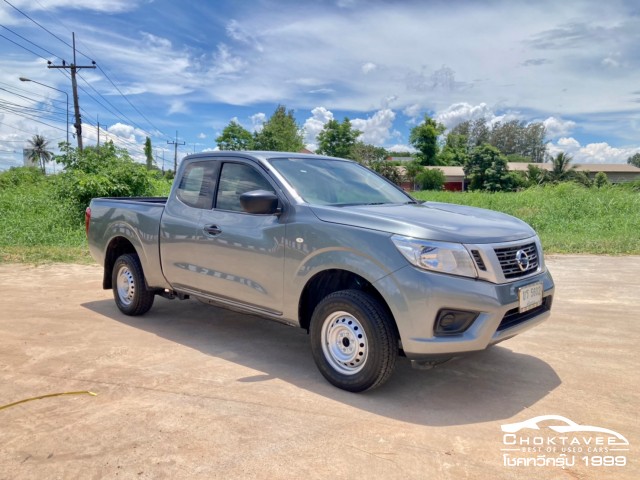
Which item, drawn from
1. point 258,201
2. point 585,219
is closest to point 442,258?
point 258,201

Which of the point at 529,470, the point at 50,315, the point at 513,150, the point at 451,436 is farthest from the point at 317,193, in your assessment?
the point at 513,150

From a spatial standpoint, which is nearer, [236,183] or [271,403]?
[271,403]

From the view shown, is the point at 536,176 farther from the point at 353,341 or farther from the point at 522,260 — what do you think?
the point at 353,341

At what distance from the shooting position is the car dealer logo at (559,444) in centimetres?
288

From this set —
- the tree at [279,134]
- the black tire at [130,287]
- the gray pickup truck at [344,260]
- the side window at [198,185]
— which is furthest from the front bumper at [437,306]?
the tree at [279,134]

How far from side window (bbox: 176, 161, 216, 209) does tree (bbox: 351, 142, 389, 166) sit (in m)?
55.8

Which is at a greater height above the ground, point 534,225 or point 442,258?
point 442,258

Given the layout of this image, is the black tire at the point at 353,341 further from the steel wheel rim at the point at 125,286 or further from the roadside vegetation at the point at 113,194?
the roadside vegetation at the point at 113,194

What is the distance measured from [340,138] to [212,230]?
59.5 metres

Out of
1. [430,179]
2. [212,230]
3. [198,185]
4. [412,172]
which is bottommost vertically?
[212,230]

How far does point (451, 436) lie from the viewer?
3.16m

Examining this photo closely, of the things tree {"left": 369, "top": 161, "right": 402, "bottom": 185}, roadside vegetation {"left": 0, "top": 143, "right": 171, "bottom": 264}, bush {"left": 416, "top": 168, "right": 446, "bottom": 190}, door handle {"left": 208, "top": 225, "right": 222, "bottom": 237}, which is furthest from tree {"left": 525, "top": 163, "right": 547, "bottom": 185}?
door handle {"left": 208, "top": 225, "right": 222, "bottom": 237}

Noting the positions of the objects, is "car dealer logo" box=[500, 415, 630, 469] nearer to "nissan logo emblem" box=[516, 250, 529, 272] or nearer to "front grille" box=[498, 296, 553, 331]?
"front grille" box=[498, 296, 553, 331]

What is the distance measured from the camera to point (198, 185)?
5.12 metres
